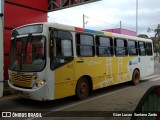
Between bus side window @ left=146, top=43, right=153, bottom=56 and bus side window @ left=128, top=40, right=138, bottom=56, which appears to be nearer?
bus side window @ left=128, top=40, right=138, bottom=56

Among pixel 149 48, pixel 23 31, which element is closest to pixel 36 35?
pixel 23 31

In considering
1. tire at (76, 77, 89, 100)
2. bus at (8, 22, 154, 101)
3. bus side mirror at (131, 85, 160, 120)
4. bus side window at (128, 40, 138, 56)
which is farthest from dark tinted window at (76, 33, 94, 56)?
bus side mirror at (131, 85, 160, 120)

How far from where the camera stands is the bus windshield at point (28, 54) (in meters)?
8.10

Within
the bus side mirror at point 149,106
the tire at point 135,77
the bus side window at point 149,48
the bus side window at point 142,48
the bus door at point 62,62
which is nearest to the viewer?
the bus side mirror at point 149,106

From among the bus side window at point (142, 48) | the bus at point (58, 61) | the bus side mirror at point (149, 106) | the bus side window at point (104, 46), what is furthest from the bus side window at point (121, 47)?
the bus side mirror at point (149, 106)

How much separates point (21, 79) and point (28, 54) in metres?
0.86

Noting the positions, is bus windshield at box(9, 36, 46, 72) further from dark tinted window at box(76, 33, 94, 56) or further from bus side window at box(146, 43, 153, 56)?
bus side window at box(146, 43, 153, 56)

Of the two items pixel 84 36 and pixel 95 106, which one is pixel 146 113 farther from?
pixel 84 36

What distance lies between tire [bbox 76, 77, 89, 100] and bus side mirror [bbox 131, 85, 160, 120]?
17.3ft

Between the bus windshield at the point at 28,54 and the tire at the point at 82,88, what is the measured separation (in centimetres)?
195

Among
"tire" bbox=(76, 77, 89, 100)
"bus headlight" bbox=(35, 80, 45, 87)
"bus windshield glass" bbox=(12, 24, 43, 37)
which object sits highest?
"bus windshield glass" bbox=(12, 24, 43, 37)

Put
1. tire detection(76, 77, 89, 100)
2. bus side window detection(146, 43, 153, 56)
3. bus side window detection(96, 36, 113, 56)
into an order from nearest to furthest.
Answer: tire detection(76, 77, 89, 100)
bus side window detection(96, 36, 113, 56)
bus side window detection(146, 43, 153, 56)

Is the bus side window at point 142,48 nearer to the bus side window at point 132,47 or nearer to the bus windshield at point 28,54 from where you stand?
the bus side window at point 132,47

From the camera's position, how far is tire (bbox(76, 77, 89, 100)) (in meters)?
9.40
